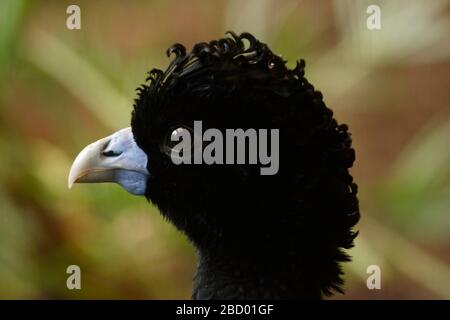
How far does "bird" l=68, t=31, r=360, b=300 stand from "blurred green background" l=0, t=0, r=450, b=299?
1128mm

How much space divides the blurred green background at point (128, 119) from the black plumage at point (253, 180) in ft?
3.79

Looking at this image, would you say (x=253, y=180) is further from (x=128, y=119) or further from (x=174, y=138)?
(x=128, y=119)

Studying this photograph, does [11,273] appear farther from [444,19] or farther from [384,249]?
[444,19]

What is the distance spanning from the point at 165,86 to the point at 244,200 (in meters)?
0.29

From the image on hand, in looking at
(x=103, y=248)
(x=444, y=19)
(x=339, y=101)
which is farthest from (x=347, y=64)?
(x=103, y=248)

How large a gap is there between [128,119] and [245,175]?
1.27m

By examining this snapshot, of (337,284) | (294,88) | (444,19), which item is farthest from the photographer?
(444,19)

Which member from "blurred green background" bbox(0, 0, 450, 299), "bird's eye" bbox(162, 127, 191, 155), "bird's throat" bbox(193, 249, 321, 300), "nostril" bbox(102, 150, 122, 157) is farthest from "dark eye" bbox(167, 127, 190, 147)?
"blurred green background" bbox(0, 0, 450, 299)

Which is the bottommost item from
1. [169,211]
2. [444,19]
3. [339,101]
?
[169,211]

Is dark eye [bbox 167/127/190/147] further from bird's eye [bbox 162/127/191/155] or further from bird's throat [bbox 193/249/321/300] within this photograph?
bird's throat [bbox 193/249/321/300]

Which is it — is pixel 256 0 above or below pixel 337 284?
above

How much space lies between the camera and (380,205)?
293cm

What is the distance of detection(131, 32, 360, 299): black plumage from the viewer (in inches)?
64.1

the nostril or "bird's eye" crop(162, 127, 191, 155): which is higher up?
"bird's eye" crop(162, 127, 191, 155)
